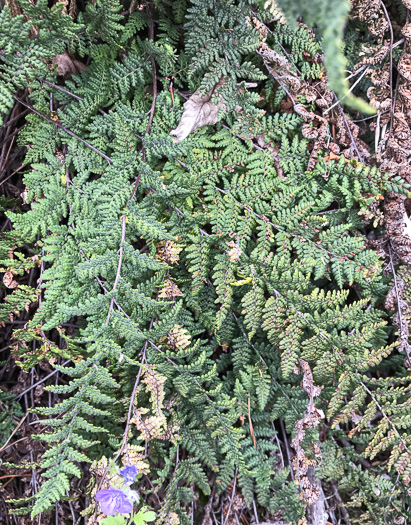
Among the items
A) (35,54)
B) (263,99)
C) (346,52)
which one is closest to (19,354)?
(35,54)

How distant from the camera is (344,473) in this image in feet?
8.87

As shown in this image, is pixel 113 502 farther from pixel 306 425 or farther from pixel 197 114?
pixel 197 114

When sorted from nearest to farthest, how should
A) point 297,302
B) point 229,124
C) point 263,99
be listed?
point 297,302, point 229,124, point 263,99

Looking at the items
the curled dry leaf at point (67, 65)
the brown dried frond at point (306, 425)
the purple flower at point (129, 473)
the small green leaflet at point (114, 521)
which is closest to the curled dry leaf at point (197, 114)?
the curled dry leaf at point (67, 65)

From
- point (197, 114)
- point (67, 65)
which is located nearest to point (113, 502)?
point (197, 114)

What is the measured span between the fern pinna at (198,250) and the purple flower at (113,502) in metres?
0.21

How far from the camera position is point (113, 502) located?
5.57 feet

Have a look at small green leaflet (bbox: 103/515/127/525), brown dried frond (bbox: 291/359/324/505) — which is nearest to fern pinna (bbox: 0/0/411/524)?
brown dried frond (bbox: 291/359/324/505)

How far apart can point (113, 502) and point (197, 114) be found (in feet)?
6.74

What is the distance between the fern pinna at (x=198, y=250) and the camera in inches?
82.9

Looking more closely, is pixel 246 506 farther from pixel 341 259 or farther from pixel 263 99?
pixel 263 99

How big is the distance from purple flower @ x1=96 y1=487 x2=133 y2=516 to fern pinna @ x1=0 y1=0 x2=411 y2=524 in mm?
213

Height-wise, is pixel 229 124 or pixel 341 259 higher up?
pixel 229 124

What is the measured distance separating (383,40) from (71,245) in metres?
2.30
